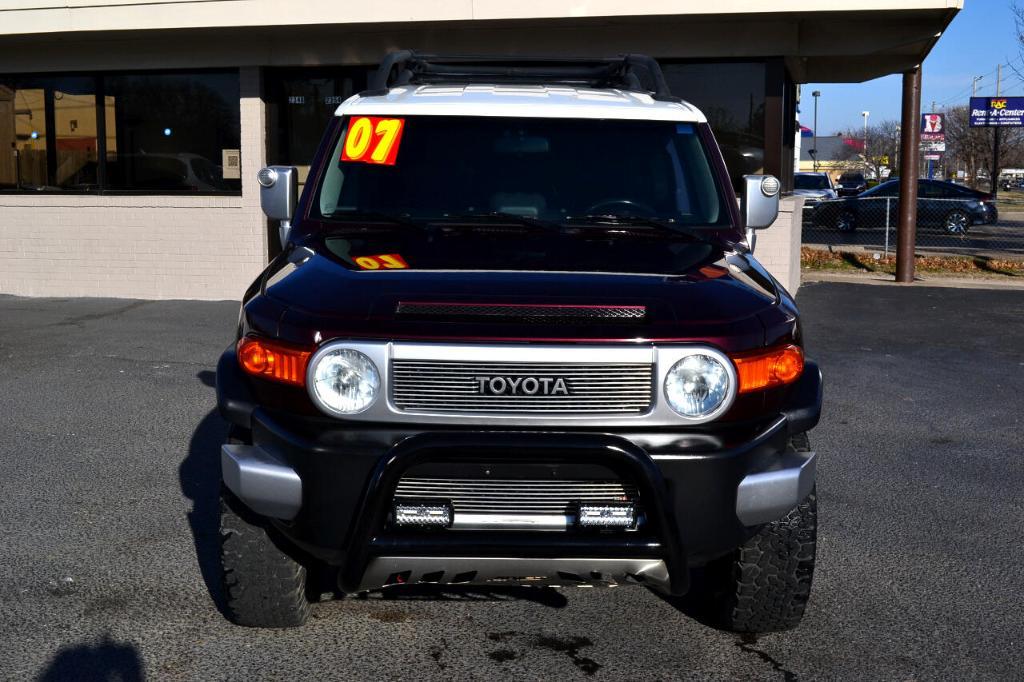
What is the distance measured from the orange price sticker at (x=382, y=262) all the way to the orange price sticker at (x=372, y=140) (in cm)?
85

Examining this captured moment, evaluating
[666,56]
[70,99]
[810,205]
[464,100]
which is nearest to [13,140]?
[70,99]

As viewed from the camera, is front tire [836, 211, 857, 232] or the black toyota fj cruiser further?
front tire [836, 211, 857, 232]

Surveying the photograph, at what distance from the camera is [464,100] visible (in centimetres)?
496

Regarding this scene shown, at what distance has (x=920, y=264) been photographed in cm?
1930

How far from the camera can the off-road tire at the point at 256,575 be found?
153 inches

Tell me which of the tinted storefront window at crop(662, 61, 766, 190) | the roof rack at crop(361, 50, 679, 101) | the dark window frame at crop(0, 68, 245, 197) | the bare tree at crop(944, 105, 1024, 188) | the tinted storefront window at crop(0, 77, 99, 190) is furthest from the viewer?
the bare tree at crop(944, 105, 1024, 188)

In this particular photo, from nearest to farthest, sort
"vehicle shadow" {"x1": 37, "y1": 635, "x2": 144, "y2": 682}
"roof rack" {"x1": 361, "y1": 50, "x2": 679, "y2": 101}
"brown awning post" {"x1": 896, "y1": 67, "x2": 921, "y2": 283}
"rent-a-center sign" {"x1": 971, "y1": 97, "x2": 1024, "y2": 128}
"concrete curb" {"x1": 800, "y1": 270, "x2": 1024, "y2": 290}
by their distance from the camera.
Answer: "vehicle shadow" {"x1": 37, "y1": 635, "x2": 144, "y2": 682} → "roof rack" {"x1": 361, "y1": 50, "x2": 679, "y2": 101} → "brown awning post" {"x1": 896, "y1": 67, "x2": 921, "y2": 283} → "concrete curb" {"x1": 800, "y1": 270, "x2": 1024, "y2": 290} → "rent-a-center sign" {"x1": 971, "y1": 97, "x2": 1024, "y2": 128}

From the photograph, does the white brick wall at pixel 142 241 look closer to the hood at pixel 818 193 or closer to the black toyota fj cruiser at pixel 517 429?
the black toyota fj cruiser at pixel 517 429

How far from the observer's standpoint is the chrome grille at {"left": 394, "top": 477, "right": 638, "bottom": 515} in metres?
3.45

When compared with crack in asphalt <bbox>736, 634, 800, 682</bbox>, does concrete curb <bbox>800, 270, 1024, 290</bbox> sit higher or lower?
higher

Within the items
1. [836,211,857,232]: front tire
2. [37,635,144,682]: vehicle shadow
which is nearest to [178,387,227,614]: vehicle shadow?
[37,635,144,682]: vehicle shadow

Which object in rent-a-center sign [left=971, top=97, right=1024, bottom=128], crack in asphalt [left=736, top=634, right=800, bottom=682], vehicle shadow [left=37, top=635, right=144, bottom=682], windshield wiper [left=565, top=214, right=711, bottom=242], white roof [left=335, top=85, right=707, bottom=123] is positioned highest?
rent-a-center sign [left=971, top=97, right=1024, bottom=128]

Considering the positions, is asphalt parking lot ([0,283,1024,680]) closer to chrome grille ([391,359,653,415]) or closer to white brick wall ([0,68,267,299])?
chrome grille ([391,359,653,415])

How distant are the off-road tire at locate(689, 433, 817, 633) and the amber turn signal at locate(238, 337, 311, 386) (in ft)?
5.07
